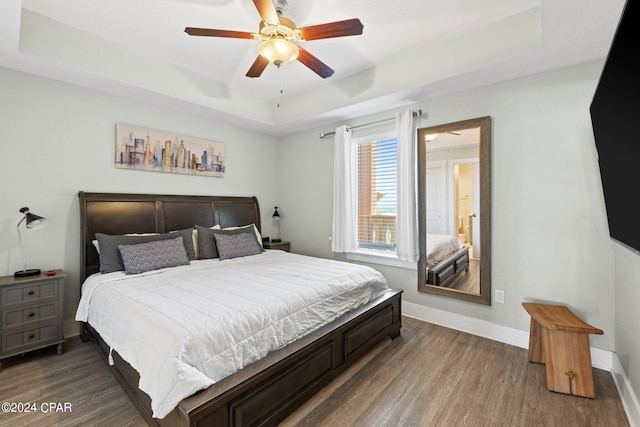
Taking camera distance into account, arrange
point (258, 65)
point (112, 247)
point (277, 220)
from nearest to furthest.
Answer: point (258, 65), point (112, 247), point (277, 220)

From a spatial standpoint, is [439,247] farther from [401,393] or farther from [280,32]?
[280,32]

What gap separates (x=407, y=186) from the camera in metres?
3.23

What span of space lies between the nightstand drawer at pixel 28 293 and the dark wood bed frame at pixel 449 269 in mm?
3658

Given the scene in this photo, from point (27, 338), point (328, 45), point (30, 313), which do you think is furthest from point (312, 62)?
point (27, 338)

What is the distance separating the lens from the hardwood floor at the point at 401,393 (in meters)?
1.72

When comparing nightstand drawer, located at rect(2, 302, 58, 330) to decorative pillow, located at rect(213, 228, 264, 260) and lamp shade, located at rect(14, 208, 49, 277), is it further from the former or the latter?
decorative pillow, located at rect(213, 228, 264, 260)

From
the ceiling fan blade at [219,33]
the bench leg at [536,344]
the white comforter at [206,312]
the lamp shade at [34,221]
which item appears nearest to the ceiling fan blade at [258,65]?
the ceiling fan blade at [219,33]

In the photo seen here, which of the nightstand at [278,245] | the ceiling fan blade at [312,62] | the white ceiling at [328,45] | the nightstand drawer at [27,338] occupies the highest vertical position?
the white ceiling at [328,45]

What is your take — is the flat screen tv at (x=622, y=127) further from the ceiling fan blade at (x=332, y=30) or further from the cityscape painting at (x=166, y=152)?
the cityscape painting at (x=166, y=152)

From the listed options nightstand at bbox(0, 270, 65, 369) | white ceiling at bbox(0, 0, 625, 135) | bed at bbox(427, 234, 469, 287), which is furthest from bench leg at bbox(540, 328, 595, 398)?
nightstand at bbox(0, 270, 65, 369)

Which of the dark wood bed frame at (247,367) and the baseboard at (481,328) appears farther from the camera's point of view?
the baseboard at (481,328)

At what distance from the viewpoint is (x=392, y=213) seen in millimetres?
3594

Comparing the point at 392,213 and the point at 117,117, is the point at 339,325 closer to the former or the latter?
the point at 392,213

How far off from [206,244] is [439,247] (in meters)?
2.71
